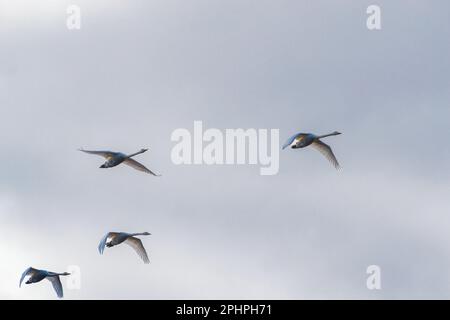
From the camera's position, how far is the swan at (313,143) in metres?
43.1

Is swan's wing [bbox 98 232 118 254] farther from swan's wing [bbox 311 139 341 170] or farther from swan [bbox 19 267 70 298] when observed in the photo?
swan's wing [bbox 311 139 341 170]

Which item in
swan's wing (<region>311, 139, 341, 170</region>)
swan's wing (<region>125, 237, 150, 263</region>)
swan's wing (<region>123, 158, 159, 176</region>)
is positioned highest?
swan's wing (<region>311, 139, 341, 170</region>)

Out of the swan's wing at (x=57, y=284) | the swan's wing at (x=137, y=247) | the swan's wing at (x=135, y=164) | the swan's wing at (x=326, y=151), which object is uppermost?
the swan's wing at (x=326, y=151)

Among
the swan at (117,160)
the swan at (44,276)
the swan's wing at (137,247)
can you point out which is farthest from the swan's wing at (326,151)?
the swan at (44,276)

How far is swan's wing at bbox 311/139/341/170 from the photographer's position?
46062mm

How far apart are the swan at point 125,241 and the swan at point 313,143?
7.07m

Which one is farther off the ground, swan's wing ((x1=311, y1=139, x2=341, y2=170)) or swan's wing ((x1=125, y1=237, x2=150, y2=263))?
swan's wing ((x1=311, y1=139, x2=341, y2=170))

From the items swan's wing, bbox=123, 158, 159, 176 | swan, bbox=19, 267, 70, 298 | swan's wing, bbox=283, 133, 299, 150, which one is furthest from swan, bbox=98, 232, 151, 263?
swan's wing, bbox=283, 133, 299, 150

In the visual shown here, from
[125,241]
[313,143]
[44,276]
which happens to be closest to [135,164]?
[125,241]

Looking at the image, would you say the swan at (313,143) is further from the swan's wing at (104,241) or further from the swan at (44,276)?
the swan at (44,276)

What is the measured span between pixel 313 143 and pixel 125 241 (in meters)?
8.21
